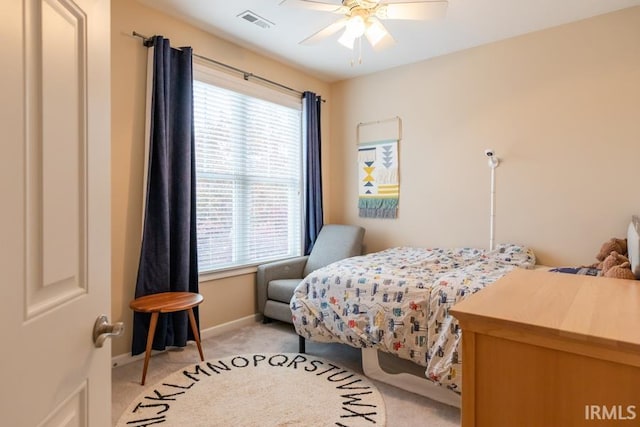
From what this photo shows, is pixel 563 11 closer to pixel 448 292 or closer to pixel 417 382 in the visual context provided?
pixel 448 292

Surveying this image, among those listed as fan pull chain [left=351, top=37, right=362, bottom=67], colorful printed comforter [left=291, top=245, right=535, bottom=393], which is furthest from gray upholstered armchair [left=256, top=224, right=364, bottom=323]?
fan pull chain [left=351, top=37, right=362, bottom=67]

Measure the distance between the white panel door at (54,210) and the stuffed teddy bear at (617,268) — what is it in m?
2.28

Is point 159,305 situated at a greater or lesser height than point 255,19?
lesser

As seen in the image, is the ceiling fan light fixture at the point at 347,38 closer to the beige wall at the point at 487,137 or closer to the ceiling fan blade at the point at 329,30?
the ceiling fan blade at the point at 329,30

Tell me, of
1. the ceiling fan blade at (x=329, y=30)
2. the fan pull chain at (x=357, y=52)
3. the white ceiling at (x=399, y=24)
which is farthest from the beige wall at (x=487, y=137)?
the ceiling fan blade at (x=329, y=30)

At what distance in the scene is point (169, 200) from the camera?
2857 mm

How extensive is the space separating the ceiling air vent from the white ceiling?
0.13 feet

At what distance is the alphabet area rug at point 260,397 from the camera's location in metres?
1.98

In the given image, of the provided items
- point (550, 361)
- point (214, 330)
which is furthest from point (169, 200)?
point (550, 361)

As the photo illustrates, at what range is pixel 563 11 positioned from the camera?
281 centimetres

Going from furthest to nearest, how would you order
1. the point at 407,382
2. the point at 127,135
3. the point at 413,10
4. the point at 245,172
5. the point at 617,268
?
the point at 245,172 < the point at 127,135 < the point at 407,382 < the point at 413,10 < the point at 617,268

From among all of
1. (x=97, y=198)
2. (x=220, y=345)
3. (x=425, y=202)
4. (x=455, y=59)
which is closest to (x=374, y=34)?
(x=455, y=59)

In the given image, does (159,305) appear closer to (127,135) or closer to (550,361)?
(127,135)

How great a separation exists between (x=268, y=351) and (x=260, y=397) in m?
0.69
